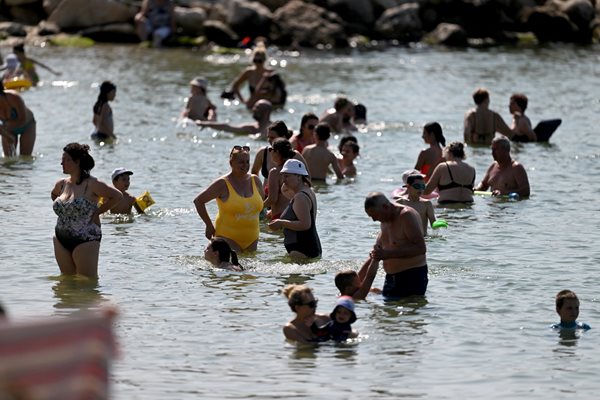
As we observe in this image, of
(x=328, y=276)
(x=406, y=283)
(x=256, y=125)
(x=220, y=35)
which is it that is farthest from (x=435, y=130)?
(x=220, y=35)

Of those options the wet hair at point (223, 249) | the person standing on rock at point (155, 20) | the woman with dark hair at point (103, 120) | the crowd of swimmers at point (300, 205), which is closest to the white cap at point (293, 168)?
the crowd of swimmers at point (300, 205)

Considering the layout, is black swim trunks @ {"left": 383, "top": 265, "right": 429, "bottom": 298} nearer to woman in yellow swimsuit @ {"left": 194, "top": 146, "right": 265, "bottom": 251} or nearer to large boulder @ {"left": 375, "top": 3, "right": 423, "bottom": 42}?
woman in yellow swimsuit @ {"left": 194, "top": 146, "right": 265, "bottom": 251}

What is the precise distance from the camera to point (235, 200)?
558 inches

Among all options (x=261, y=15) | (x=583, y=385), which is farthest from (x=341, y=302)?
(x=261, y=15)

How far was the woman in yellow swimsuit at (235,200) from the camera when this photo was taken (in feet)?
Answer: 46.2

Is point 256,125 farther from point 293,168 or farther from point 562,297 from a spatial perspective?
point 562,297

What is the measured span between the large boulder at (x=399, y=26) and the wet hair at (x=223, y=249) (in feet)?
100

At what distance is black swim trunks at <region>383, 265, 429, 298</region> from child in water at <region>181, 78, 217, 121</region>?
12640 mm

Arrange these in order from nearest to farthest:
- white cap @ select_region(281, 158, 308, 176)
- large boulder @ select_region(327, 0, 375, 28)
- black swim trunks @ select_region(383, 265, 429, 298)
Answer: black swim trunks @ select_region(383, 265, 429, 298) < white cap @ select_region(281, 158, 308, 176) < large boulder @ select_region(327, 0, 375, 28)

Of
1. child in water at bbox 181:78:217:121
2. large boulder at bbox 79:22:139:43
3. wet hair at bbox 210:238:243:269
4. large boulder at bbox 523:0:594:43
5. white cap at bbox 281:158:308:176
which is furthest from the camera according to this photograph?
large boulder at bbox 523:0:594:43

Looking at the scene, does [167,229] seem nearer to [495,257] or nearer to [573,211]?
[495,257]

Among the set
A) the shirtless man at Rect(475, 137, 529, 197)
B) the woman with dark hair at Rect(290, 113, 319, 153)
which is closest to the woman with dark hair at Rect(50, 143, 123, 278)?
the woman with dark hair at Rect(290, 113, 319, 153)

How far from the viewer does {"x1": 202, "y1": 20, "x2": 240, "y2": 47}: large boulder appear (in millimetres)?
41062

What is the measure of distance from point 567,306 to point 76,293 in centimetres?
456
